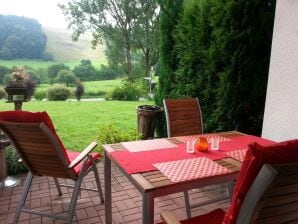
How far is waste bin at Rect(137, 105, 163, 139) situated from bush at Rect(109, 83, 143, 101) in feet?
13.5

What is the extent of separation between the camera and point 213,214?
1632 millimetres

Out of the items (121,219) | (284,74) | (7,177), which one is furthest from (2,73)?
(284,74)

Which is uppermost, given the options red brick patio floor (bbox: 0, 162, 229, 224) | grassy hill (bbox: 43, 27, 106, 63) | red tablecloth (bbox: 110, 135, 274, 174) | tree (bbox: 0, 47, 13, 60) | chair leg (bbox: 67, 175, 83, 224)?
grassy hill (bbox: 43, 27, 106, 63)

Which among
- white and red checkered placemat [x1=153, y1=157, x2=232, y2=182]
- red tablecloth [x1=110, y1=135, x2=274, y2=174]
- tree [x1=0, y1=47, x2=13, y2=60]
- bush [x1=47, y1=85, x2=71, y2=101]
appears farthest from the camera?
bush [x1=47, y1=85, x2=71, y2=101]

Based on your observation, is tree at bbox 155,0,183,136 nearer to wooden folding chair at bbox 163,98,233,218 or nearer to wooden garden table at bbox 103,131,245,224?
wooden folding chair at bbox 163,98,233,218

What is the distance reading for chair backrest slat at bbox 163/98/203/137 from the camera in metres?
2.66

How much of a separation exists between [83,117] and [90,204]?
13.8ft

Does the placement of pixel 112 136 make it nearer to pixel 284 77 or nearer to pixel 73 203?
pixel 73 203

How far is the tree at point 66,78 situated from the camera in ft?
27.1

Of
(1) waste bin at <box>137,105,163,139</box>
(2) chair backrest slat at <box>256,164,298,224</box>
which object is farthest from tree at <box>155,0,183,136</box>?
(2) chair backrest slat at <box>256,164,298,224</box>

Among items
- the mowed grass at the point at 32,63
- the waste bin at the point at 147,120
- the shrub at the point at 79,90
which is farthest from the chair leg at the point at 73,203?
the shrub at the point at 79,90

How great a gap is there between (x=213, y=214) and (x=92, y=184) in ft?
6.14

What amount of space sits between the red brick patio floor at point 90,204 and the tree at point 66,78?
552 cm

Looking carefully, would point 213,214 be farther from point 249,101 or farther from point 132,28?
point 132,28
